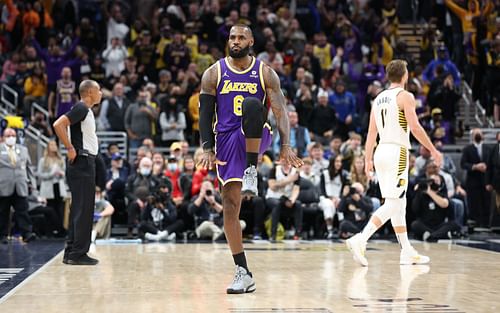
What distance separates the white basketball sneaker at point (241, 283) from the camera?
7879 mm

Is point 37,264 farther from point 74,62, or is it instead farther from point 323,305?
point 74,62

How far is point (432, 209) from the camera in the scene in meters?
15.8

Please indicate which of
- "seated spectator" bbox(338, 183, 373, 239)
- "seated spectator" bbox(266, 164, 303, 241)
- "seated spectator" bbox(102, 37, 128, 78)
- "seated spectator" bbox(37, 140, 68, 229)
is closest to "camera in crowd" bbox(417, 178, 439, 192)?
"seated spectator" bbox(338, 183, 373, 239)

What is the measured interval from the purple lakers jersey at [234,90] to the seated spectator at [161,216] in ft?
25.3

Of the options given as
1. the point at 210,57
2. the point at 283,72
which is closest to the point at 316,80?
the point at 283,72

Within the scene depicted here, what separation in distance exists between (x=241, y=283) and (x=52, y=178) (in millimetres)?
9226

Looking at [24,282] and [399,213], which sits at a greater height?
[399,213]

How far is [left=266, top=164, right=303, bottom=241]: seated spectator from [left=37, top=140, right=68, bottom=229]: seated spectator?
11.6ft

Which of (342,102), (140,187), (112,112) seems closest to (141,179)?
(140,187)

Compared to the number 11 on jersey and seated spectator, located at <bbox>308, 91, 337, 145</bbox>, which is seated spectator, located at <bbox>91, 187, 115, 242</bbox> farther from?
the number 11 on jersey

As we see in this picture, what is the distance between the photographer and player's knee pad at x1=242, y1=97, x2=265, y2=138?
7.79 m

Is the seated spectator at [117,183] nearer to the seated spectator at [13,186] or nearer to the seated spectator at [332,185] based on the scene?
the seated spectator at [13,186]

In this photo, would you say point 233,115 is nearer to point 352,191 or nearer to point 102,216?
point 102,216

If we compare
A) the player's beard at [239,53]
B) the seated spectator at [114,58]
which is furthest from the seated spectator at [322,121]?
the player's beard at [239,53]
